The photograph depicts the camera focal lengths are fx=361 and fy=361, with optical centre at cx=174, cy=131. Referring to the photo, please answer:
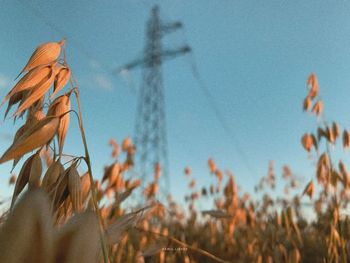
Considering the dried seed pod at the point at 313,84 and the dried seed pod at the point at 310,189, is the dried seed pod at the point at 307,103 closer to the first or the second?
the dried seed pod at the point at 313,84

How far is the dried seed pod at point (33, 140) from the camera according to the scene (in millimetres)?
297

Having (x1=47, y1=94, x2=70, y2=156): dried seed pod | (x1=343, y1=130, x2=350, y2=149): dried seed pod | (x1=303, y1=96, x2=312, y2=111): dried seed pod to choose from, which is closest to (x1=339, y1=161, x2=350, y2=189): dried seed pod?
(x1=343, y1=130, x2=350, y2=149): dried seed pod

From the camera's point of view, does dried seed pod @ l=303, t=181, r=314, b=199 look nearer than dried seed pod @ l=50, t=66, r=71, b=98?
No

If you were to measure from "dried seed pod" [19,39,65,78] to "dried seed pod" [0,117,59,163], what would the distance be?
5.0 inches

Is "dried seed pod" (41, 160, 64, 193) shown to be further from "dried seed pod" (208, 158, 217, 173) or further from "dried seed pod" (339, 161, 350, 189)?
"dried seed pod" (208, 158, 217, 173)

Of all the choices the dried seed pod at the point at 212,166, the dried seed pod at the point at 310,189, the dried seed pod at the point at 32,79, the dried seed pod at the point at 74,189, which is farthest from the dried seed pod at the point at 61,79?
the dried seed pod at the point at 212,166

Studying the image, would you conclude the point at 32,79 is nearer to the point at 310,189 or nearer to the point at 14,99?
the point at 14,99

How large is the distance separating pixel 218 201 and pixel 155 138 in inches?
173

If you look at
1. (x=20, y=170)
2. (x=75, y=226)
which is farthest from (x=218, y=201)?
(x=75, y=226)

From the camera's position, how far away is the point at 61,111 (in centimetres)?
39

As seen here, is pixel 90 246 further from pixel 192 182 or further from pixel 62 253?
pixel 192 182

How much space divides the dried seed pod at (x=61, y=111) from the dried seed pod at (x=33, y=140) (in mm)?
57

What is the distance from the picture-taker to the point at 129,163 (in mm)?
1577

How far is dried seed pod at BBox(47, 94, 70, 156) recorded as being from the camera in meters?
0.39
